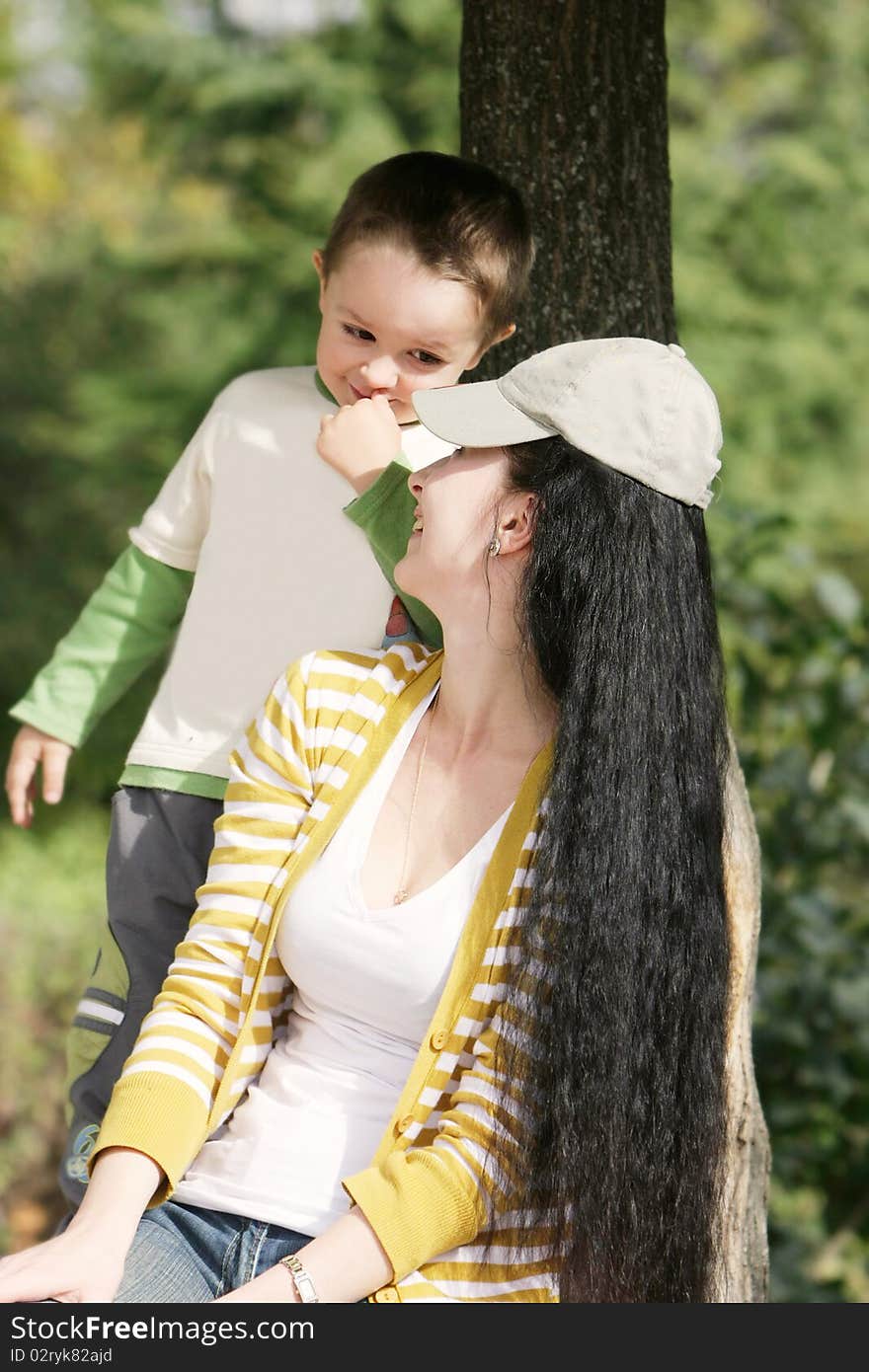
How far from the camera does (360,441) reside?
74.5 inches

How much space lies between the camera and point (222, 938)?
5.53 feet

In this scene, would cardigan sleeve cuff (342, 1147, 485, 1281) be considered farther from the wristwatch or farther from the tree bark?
the tree bark

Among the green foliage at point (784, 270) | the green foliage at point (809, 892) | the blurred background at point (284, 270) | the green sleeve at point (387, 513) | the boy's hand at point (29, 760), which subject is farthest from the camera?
the green foliage at point (784, 270)

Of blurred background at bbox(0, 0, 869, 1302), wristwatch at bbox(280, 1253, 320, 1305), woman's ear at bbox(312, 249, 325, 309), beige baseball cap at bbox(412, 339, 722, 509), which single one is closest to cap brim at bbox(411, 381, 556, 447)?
beige baseball cap at bbox(412, 339, 722, 509)

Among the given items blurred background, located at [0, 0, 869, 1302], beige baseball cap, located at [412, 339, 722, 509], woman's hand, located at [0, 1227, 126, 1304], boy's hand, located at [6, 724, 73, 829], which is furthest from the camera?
blurred background, located at [0, 0, 869, 1302]

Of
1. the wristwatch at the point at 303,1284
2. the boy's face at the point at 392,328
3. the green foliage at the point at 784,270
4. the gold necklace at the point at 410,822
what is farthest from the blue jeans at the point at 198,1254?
the green foliage at the point at 784,270

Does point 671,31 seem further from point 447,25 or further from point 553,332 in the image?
point 553,332

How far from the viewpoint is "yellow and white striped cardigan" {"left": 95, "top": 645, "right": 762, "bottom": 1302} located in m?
1.52

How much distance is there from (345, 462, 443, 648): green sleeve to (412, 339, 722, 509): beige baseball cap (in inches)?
7.3

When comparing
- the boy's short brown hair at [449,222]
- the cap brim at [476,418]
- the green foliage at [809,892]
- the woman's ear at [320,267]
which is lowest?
the green foliage at [809,892]

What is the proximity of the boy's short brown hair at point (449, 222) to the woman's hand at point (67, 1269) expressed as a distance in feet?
4.26

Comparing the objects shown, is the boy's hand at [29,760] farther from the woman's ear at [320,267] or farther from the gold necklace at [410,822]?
the woman's ear at [320,267]

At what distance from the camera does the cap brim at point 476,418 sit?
1.66m

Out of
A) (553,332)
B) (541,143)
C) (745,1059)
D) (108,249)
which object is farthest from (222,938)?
(108,249)
